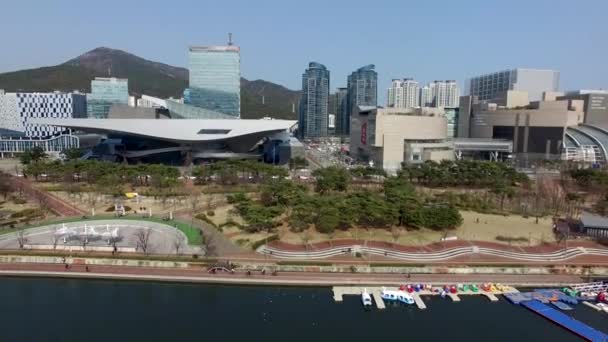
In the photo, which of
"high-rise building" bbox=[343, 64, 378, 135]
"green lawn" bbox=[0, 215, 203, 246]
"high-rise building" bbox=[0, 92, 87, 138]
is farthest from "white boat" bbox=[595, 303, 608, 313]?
"high-rise building" bbox=[343, 64, 378, 135]

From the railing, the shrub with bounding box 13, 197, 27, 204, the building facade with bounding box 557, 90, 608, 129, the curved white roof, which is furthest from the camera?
the building facade with bounding box 557, 90, 608, 129

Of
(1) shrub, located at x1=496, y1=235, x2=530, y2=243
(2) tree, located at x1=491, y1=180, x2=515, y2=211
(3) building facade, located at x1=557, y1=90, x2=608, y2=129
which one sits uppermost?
(3) building facade, located at x1=557, y1=90, x2=608, y2=129

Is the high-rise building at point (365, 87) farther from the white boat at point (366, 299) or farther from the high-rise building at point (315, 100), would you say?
the white boat at point (366, 299)

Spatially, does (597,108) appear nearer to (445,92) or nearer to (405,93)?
(445,92)

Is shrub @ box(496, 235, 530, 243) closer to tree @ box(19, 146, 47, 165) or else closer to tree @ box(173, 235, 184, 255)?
tree @ box(173, 235, 184, 255)

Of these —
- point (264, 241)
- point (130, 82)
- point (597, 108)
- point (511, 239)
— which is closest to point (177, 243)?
point (264, 241)
